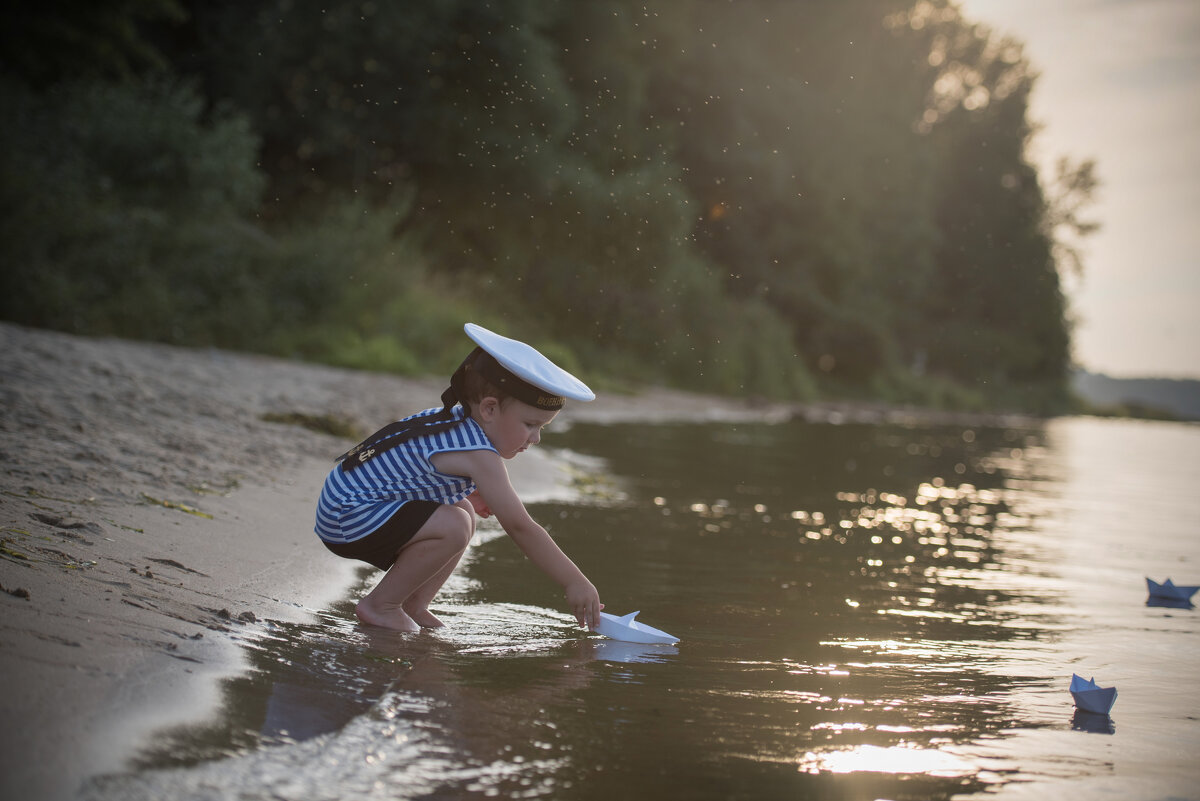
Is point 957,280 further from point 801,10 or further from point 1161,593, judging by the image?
point 1161,593

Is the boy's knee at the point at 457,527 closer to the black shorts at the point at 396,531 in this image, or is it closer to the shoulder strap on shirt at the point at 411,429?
the black shorts at the point at 396,531

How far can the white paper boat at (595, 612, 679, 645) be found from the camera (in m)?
3.04

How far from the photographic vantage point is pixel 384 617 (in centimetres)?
288

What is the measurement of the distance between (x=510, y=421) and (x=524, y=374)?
0.61 ft

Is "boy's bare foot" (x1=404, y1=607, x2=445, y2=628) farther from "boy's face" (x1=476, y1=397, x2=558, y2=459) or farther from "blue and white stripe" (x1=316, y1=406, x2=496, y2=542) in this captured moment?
"boy's face" (x1=476, y1=397, x2=558, y2=459)

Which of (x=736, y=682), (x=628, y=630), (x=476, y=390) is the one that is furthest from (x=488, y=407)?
(x=736, y=682)

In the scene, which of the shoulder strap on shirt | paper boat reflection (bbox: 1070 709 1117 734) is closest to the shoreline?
the shoulder strap on shirt

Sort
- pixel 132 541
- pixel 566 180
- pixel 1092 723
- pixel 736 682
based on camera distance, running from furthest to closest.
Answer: pixel 566 180, pixel 132 541, pixel 736 682, pixel 1092 723

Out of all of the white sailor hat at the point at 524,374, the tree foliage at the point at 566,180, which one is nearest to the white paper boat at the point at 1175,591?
the white sailor hat at the point at 524,374

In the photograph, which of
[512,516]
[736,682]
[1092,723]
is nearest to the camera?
[1092,723]

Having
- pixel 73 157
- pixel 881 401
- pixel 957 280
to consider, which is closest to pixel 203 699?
pixel 73 157

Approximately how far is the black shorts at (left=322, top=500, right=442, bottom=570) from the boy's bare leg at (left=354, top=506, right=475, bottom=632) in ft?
0.06

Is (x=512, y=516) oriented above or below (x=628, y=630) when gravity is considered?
above

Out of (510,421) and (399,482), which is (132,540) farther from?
(510,421)
